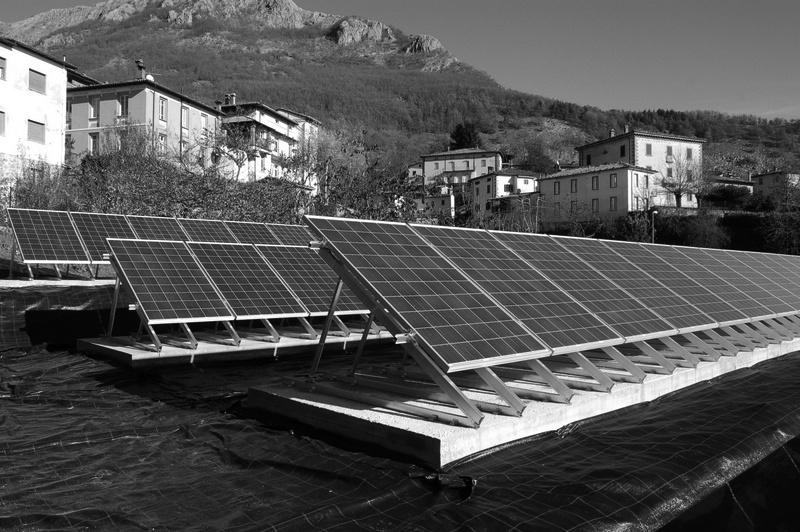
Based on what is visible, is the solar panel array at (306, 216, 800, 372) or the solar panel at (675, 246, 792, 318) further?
the solar panel at (675, 246, 792, 318)

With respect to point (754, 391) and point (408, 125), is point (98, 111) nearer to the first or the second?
point (754, 391)

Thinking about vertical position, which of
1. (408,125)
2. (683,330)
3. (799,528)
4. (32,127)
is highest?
(408,125)

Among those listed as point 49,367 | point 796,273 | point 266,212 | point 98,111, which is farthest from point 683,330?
point 98,111

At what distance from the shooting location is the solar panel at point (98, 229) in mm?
19506

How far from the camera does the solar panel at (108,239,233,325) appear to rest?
42.3ft

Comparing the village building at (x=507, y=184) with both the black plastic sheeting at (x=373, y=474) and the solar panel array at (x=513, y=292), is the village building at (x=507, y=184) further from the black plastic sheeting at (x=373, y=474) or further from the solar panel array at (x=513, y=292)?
the black plastic sheeting at (x=373, y=474)

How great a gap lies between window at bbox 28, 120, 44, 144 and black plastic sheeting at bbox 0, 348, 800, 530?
41.5m

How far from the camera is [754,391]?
34.1 feet

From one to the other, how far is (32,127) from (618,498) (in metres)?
49.2

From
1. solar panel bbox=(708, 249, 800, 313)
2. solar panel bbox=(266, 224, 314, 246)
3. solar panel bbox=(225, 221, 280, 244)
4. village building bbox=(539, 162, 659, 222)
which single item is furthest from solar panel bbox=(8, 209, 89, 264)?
village building bbox=(539, 162, 659, 222)

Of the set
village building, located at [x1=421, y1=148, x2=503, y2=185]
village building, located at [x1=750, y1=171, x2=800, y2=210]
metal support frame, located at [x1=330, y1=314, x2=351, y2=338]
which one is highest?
village building, located at [x1=421, y1=148, x2=503, y2=185]

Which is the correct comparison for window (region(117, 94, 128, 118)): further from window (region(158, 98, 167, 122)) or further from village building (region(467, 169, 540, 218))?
village building (region(467, 169, 540, 218))

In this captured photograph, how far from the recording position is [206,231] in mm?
20031

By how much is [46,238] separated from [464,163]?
107m
